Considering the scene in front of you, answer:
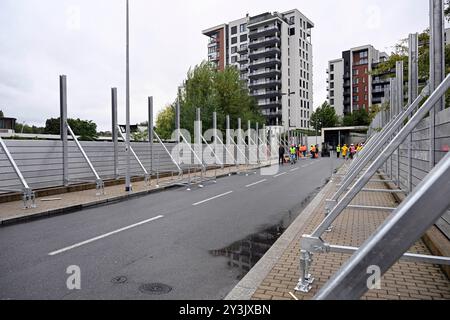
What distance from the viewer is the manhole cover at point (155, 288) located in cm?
400

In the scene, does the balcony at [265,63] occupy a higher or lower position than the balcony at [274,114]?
higher

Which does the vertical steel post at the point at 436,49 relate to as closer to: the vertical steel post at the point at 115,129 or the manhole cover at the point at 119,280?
the manhole cover at the point at 119,280

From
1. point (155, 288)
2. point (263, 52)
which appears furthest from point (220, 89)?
point (263, 52)

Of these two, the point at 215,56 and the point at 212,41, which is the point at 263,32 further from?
the point at 212,41

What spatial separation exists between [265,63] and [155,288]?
8091 centimetres

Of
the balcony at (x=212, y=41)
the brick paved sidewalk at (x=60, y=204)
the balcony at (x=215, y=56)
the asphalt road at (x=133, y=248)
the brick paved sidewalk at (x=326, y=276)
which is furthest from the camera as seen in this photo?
the balcony at (x=212, y=41)

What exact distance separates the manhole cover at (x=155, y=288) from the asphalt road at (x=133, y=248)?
6 centimetres

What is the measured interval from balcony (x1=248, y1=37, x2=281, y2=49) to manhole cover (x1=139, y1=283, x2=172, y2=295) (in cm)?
8036

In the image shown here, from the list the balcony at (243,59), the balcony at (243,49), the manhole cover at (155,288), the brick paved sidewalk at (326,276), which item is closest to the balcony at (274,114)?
the balcony at (243,59)

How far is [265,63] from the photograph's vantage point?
265 feet

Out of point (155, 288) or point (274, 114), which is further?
point (274, 114)

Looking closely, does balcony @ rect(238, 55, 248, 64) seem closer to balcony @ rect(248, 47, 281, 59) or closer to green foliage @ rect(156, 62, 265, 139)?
balcony @ rect(248, 47, 281, 59)

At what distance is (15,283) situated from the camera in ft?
14.3

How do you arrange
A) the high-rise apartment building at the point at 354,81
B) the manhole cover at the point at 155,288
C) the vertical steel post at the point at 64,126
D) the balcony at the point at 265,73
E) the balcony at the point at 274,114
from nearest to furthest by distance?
the manhole cover at the point at 155,288 < the vertical steel post at the point at 64,126 < the balcony at the point at 274,114 < the balcony at the point at 265,73 < the high-rise apartment building at the point at 354,81
